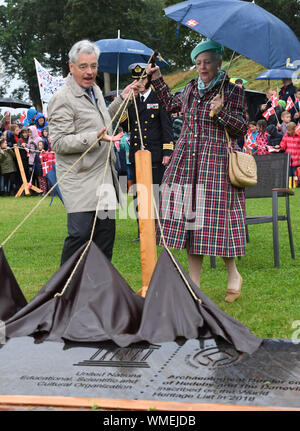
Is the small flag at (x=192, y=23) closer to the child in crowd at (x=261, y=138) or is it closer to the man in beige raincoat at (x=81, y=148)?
the man in beige raincoat at (x=81, y=148)

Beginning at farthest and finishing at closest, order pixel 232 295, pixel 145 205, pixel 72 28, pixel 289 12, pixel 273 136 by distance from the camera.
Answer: pixel 72 28, pixel 289 12, pixel 273 136, pixel 232 295, pixel 145 205

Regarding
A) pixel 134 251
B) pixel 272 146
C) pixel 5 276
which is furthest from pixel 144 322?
pixel 272 146

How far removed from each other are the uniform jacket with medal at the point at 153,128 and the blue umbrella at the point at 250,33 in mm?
3170

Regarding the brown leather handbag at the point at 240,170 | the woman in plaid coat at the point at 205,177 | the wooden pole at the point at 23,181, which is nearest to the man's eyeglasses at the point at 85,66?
the woman in plaid coat at the point at 205,177

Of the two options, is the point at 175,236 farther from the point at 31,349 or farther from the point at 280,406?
the point at 280,406

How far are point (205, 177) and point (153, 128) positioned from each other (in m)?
3.24

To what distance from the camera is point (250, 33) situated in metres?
5.19

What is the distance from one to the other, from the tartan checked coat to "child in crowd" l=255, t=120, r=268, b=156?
534 inches

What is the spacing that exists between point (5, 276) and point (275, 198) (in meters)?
3.53

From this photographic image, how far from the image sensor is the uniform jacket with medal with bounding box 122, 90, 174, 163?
8.56 m

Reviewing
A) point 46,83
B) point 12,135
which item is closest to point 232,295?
point 46,83

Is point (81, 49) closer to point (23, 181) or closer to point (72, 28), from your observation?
point (23, 181)

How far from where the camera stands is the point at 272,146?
18969mm

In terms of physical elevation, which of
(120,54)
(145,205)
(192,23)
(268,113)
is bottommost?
(145,205)
